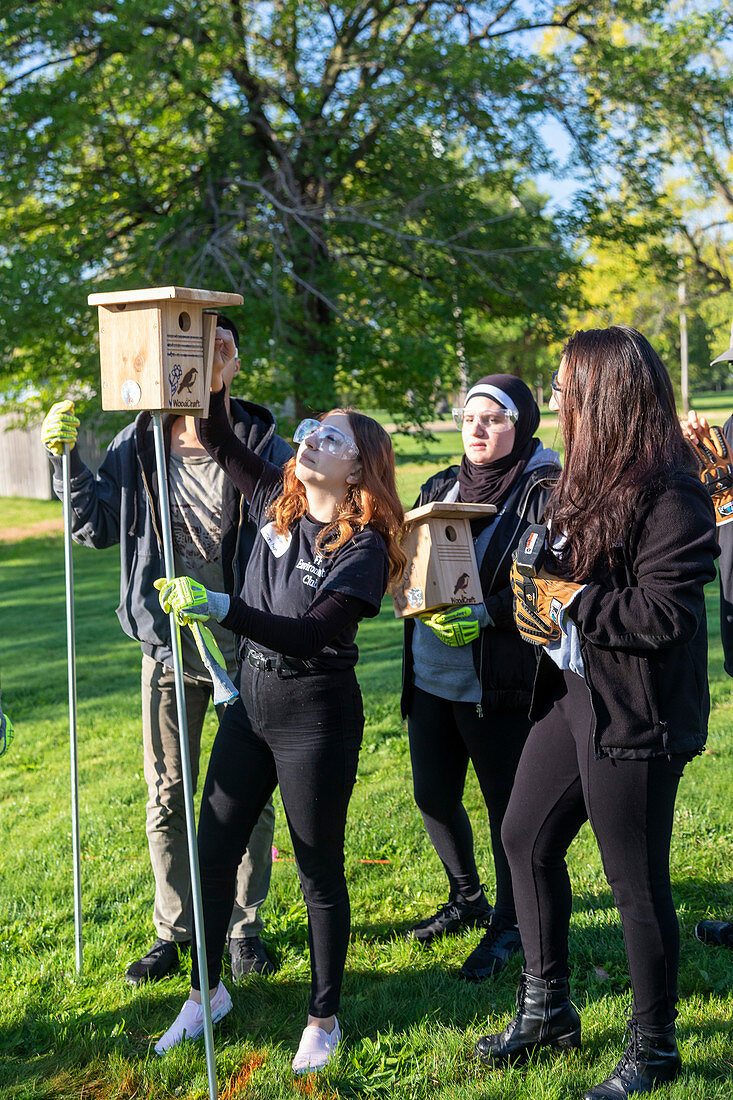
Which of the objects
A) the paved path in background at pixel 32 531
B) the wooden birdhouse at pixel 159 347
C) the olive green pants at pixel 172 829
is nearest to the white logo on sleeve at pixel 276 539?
the wooden birdhouse at pixel 159 347

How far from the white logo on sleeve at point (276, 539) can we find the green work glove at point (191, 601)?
17.3 inches

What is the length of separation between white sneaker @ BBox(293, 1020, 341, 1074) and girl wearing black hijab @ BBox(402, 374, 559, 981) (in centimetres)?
65

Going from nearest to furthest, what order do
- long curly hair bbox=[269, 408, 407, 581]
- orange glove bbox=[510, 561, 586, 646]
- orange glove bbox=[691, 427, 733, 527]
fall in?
orange glove bbox=[510, 561, 586, 646] → long curly hair bbox=[269, 408, 407, 581] → orange glove bbox=[691, 427, 733, 527]

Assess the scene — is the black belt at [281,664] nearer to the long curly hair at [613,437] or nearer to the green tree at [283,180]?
the long curly hair at [613,437]

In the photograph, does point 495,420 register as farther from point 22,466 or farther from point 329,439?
point 22,466

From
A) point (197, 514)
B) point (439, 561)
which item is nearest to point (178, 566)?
point (197, 514)

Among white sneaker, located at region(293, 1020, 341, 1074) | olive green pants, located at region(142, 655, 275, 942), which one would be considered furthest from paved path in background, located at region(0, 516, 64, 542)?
white sneaker, located at region(293, 1020, 341, 1074)

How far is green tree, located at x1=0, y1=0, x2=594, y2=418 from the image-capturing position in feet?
36.1

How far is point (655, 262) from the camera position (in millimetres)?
13727

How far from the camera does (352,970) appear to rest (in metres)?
3.53

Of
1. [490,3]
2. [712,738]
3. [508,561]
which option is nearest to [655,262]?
[490,3]

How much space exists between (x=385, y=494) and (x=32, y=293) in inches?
362

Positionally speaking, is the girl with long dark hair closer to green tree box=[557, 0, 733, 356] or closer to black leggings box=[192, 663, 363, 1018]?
black leggings box=[192, 663, 363, 1018]

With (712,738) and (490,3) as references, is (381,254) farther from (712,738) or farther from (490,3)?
(712,738)
